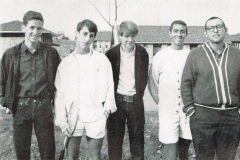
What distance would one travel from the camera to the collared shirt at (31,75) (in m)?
2.74

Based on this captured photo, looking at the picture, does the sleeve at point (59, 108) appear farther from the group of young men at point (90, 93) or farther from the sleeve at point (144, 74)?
the sleeve at point (144, 74)

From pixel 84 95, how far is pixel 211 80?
4.46ft

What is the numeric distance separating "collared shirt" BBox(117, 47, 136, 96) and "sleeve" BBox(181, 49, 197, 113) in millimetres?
629

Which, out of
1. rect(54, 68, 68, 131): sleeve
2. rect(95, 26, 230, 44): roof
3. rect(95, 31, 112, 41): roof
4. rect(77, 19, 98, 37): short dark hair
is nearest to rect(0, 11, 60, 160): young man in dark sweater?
rect(54, 68, 68, 131): sleeve

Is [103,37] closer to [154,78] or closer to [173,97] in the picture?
[154,78]

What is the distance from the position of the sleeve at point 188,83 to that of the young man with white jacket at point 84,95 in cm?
81

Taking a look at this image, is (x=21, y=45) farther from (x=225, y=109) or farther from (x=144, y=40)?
(x=144, y=40)

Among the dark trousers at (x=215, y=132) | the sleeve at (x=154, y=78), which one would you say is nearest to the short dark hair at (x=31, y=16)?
the sleeve at (x=154, y=78)

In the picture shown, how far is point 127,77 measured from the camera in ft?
10.3

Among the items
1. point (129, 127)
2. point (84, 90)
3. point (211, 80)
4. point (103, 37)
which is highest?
point (103, 37)

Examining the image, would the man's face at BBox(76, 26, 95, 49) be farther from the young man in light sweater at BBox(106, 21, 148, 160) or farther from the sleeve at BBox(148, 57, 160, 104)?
the sleeve at BBox(148, 57, 160, 104)

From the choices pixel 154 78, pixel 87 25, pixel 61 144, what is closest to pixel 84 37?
pixel 87 25

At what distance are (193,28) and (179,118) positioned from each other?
109 feet

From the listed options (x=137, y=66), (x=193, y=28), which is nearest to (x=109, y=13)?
(x=137, y=66)
